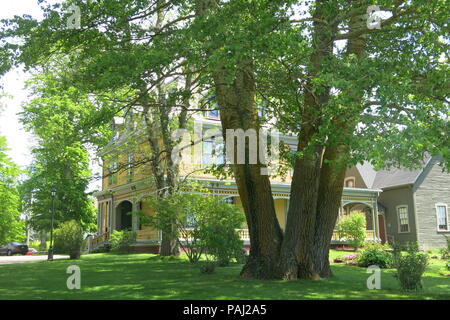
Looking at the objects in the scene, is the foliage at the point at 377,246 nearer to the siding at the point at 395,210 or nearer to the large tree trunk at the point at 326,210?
the large tree trunk at the point at 326,210

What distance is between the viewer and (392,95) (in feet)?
27.6

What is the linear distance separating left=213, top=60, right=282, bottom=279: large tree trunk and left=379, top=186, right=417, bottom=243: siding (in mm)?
24156

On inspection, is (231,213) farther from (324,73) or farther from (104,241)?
(104,241)

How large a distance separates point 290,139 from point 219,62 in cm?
2236

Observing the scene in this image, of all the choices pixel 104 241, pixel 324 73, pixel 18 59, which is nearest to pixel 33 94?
pixel 104 241

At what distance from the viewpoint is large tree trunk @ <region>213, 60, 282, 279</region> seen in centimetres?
1162

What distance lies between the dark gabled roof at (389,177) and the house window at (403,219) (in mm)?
1855

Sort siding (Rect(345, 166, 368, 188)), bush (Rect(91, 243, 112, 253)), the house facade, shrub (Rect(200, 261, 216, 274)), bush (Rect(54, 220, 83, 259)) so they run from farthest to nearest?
siding (Rect(345, 166, 368, 188)) → bush (Rect(91, 243, 112, 253)) → the house facade → bush (Rect(54, 220, 83, 259)) → shrub (Rect(200, 261, 216, 274))

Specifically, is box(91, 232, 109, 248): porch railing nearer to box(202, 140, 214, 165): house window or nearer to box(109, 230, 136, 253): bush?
box(109, 230, 136, 253): bush

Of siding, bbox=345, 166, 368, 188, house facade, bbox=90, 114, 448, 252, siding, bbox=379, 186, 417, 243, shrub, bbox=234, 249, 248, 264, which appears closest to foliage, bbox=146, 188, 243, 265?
shrub, bbox=234, 249, 248, 264

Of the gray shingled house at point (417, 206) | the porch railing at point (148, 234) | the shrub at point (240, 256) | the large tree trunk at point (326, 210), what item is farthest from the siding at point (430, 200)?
the large tree trunk at point (326, 210)

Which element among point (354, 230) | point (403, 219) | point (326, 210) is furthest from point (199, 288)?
point (403, 219)

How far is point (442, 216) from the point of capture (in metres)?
34.0

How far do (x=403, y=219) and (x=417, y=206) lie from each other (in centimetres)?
161
